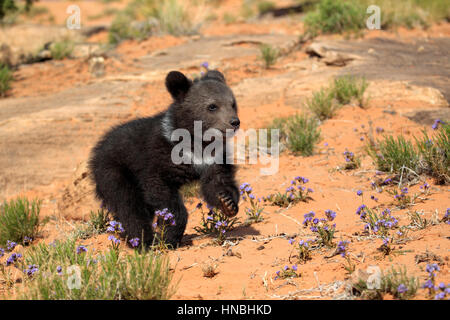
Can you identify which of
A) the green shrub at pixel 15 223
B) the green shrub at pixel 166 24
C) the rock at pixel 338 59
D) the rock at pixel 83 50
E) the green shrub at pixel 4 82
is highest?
the green shrub at pixel 166 24

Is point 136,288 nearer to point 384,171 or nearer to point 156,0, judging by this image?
point 384,171

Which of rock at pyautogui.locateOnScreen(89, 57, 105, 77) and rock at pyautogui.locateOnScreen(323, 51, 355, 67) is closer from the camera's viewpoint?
rock at pyautogui.locateOnScreen(323, 51, 355, 67)

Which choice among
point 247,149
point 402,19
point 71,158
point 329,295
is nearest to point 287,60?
point 402,19

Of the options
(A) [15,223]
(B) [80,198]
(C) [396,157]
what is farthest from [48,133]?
(C) [396,157]

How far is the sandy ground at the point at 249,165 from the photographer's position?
12.8 ft

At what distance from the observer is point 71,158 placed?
841 centimetres

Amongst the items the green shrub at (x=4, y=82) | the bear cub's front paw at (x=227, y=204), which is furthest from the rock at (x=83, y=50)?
the bear cub's front paw at (x=227, y=204)

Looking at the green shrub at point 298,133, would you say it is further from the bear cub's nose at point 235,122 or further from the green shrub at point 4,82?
the green shrub at point 4,82

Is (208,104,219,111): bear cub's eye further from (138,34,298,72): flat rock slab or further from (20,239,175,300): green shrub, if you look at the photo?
(138,34,298,72): flat rock slab

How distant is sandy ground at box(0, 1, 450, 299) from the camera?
12.8ft

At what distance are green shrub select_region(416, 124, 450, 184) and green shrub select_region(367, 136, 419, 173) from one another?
123 millimetres

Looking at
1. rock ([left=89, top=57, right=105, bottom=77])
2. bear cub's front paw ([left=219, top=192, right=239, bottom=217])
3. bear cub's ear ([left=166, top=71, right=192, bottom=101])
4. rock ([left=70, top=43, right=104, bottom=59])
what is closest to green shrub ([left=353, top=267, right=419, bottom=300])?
bear cub's front paw ([left=219, top=192, right=239, bottom=217])

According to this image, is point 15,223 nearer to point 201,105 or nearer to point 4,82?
point 201,105

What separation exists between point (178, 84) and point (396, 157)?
9.03ft
